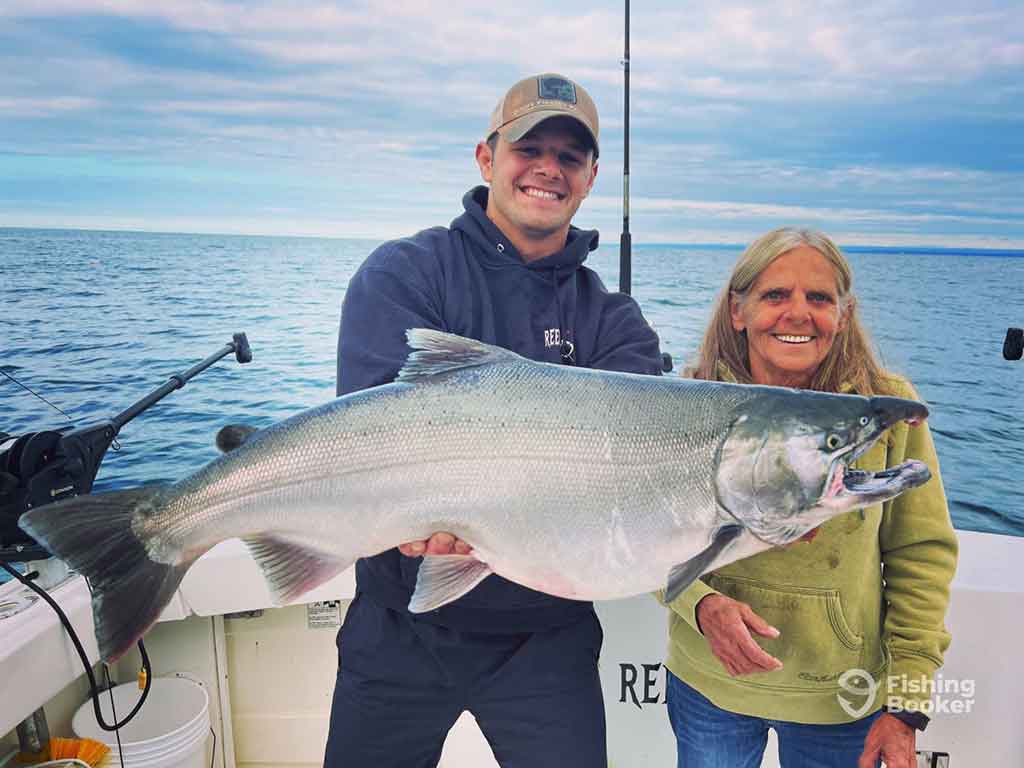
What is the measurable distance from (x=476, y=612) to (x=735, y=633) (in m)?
0.82

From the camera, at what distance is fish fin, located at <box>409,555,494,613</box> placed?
78.5 inches

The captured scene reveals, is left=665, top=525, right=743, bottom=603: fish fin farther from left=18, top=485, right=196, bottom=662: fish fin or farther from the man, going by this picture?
left=18, top=485, right=196, bottom=662: fish fin

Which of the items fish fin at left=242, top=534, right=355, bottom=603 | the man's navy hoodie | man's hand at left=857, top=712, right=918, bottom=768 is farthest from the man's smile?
man's hand at left=857, top=712, right=918, bottom=768

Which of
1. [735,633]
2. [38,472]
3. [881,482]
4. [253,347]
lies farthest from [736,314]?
[253,347]

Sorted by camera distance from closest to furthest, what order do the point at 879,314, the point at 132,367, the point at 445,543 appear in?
the point at 445,543 → the point at 132,367 → the point at 879,314

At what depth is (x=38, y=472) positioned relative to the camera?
98.3 inches

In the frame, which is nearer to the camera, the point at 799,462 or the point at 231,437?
the point at 799,462

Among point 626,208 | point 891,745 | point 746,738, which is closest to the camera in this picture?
point 891,745

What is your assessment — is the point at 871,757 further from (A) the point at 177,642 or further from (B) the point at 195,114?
(B) the point at 195,114

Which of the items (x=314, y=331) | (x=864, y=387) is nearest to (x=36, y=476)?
(x=864, y=387)

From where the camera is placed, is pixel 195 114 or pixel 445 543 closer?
pixel 445 543

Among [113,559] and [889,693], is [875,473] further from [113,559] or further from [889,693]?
[113,559]

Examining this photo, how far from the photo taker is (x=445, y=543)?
1938mm

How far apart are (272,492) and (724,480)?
3.81ft
